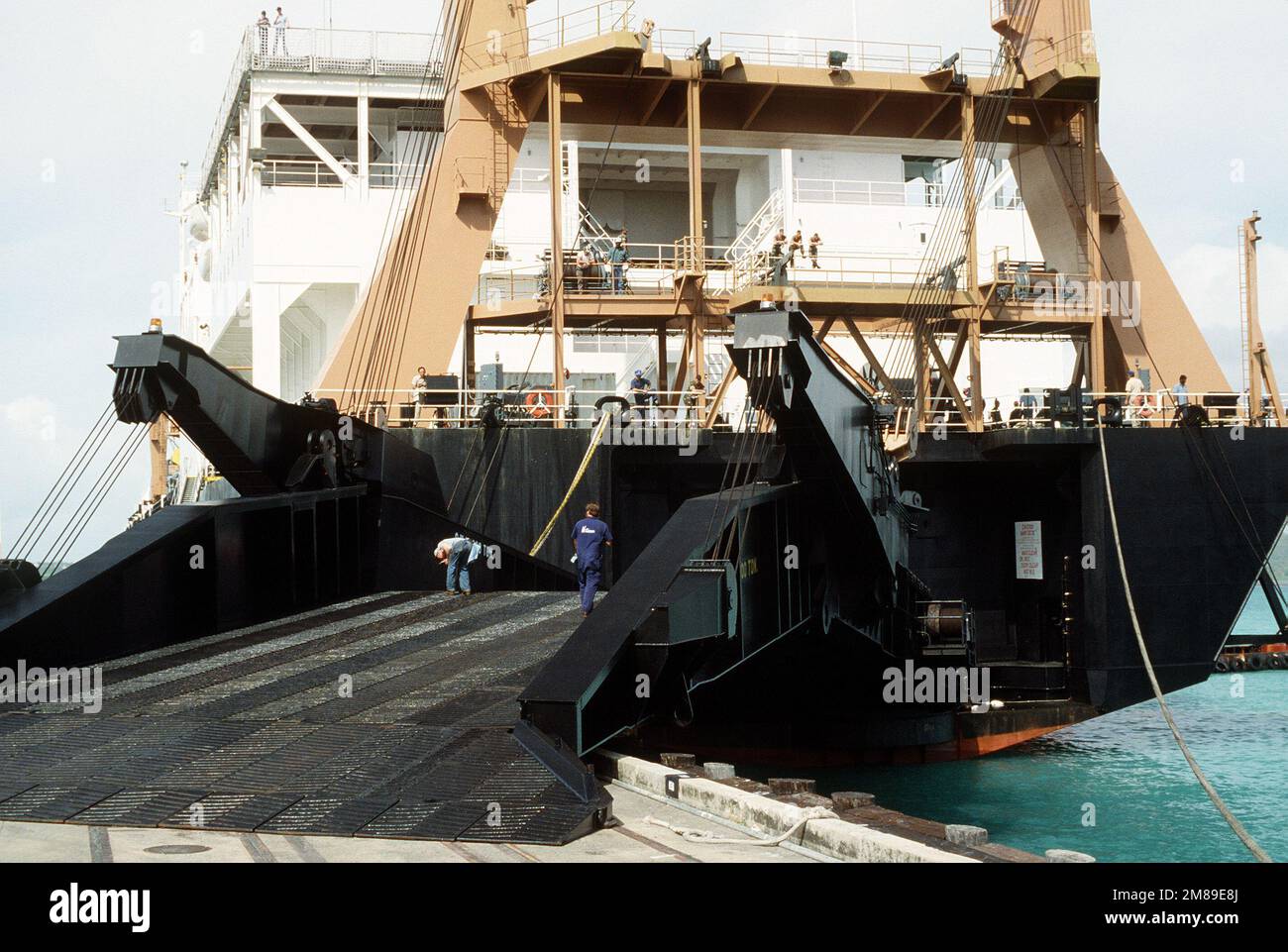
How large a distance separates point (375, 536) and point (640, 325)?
10.5m

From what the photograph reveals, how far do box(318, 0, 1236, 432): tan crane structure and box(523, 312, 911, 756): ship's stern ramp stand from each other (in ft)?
28.5

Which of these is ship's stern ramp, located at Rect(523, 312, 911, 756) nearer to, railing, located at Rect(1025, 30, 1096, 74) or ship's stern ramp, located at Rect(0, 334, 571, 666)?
ship's stern ramp, located at Rect(0, 334, 571, 666)

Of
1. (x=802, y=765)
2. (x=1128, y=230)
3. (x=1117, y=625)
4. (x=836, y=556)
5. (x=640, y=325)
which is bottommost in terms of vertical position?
(x=802, y=765)

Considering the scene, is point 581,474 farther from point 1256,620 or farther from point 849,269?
point 1256,620

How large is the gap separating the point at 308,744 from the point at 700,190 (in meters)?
19.6

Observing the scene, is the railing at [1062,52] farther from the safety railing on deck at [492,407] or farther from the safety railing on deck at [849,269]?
the safety railing on deck at [492,407]

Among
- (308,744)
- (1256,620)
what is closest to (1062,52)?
(308,744)

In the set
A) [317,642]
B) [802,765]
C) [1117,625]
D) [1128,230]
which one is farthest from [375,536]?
[1128,230]

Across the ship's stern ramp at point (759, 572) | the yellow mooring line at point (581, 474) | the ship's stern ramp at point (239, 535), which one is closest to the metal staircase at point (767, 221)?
the yellow mooring line at point (581, 474)

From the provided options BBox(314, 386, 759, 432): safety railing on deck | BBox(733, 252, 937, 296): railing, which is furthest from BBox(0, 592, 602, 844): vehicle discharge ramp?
BBox(733, 252, 937, 296): railing

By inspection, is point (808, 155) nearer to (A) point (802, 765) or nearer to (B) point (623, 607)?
(A) point (802, 765)

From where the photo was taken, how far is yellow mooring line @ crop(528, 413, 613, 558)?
23812 millimetres

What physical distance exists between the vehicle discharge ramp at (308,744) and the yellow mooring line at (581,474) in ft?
22.2

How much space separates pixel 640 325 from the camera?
1185 inches
